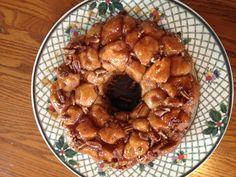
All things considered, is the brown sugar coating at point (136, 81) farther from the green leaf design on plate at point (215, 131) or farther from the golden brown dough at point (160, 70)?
the green leaf design on plate at point (215, 131)

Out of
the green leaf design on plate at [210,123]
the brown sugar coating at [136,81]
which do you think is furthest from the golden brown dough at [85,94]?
the green leaf design on plate at [210,123]

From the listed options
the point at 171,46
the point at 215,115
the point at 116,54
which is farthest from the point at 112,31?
the point at 215,115

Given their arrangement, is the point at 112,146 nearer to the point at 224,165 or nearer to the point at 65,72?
the point at 65,72

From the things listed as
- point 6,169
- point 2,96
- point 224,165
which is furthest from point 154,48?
point 6,169

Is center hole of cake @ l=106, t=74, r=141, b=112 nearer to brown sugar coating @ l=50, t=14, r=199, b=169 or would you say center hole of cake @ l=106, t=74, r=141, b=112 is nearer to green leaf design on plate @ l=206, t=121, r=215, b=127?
brown sugar coating @ l=50, t=14, r=199, b=169

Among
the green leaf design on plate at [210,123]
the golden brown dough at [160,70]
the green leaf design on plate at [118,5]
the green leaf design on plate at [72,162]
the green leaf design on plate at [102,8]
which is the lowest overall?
the green leaf design on plate at [72,162]
